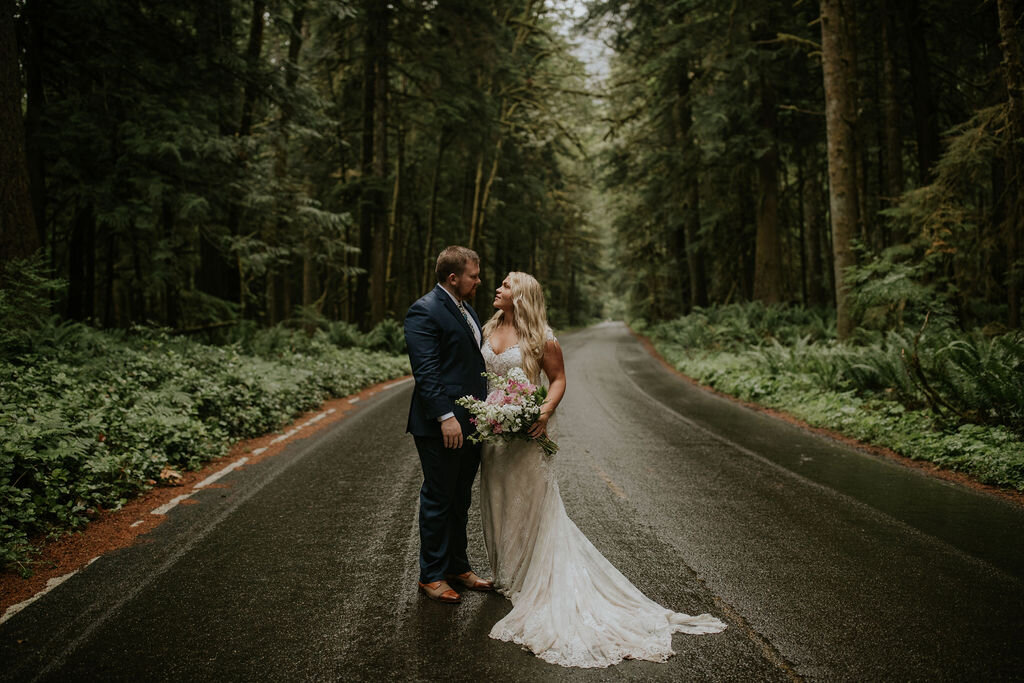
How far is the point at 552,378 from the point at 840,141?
12.1m

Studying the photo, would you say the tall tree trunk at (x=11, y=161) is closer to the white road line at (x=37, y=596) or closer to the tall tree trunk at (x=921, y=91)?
the white road line at (x=37, y=596)

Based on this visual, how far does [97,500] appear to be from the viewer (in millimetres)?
6035

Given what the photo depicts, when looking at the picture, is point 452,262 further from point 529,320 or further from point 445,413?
point 445,413

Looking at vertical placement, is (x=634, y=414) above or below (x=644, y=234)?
below

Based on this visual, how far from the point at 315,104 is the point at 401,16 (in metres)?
8.12

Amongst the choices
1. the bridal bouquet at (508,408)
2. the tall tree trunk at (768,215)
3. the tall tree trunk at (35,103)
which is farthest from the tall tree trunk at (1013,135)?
the tall tree trunk at (35,103)

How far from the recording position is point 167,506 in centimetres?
630

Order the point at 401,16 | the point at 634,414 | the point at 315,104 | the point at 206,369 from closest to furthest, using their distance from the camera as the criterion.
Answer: the point at 206,369, the point at 634,414, the point at 315,104, the point at 401,16

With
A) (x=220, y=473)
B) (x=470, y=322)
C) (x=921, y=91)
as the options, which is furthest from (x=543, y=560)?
(x=921, y=91)

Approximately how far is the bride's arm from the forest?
14.1 feet

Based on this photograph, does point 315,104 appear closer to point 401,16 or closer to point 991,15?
point 401,16

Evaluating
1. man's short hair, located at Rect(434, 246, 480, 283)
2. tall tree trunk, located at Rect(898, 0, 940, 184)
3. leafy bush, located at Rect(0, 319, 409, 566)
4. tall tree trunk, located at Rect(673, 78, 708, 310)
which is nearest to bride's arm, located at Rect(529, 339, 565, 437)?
man's short hair, located at Rect(434, 246, 480, 283)

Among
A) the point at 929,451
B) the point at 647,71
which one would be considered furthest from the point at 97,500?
the point at 647,71

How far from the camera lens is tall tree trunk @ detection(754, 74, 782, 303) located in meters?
20.4
